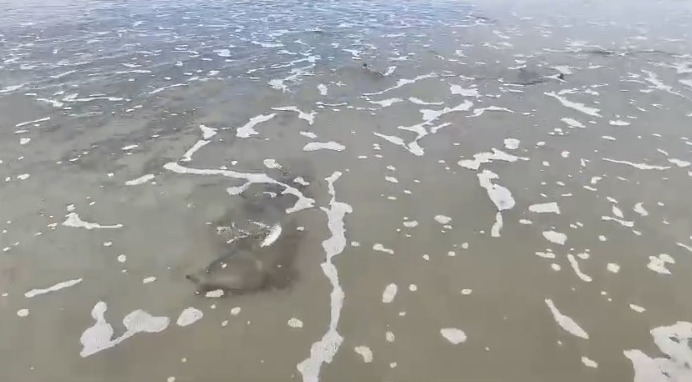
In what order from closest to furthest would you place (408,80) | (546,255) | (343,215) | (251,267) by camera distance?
(251,267), (546,255), (343,215), (408,80)

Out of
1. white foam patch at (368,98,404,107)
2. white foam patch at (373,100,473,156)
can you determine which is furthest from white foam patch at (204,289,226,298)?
white foam patch at (368,98,404,107)

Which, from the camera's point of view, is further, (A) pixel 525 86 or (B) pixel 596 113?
(A) pixel 525 86

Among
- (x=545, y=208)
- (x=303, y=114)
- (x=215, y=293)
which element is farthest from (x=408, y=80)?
(x=215, y=293)

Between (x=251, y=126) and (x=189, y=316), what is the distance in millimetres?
4684

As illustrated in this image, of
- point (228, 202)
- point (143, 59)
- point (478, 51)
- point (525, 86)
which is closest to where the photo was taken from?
point (228, 202)

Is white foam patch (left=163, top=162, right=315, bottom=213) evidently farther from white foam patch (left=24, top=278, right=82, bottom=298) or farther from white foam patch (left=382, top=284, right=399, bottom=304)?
white foam patch (left=24, top=278, right=82, bottom=298)

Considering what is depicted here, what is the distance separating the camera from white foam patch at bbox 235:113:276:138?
28.7ft

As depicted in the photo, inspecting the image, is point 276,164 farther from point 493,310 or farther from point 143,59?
point 143,59

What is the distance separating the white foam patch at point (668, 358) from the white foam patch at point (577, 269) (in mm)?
810

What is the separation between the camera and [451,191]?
7.16 meters

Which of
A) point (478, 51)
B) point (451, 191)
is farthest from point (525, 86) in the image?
point (451, 191)

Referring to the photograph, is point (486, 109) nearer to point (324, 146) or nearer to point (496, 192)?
point (496, 192)

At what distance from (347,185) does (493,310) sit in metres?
2.92

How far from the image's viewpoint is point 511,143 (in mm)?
8469
